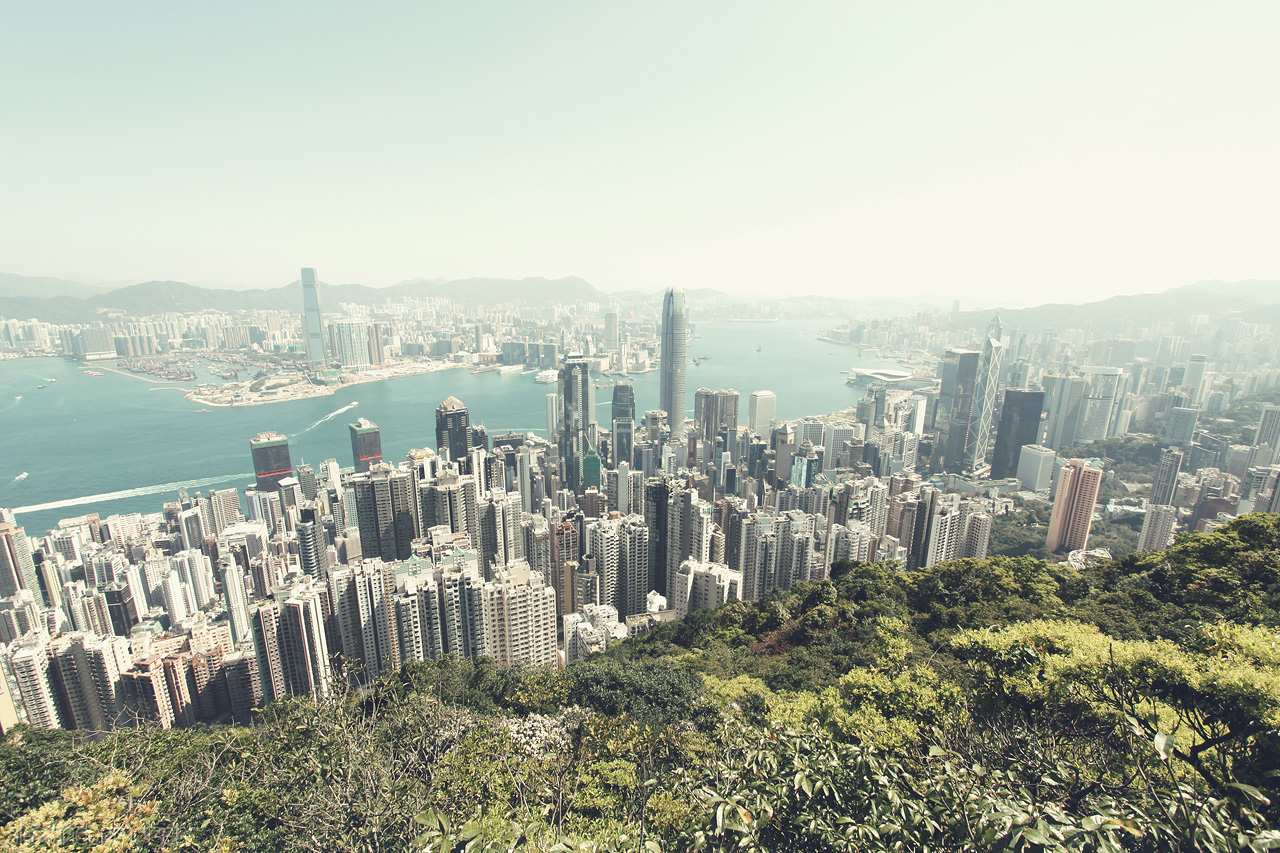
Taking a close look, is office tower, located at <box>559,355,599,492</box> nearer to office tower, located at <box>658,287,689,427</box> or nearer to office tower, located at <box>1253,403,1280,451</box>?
office tower, located at <box>658,287,689,427</box>

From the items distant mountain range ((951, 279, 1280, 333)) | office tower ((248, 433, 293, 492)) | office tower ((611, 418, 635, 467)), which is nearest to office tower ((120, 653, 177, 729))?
office tower ((248, 433, 293, 492))

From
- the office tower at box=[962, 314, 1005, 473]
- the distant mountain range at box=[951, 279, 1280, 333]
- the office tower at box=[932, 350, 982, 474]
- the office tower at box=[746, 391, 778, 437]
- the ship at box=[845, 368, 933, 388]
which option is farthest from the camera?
the ship at box=[845, 368, 933, 388]

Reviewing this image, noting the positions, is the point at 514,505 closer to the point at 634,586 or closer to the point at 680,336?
the point at 634,586

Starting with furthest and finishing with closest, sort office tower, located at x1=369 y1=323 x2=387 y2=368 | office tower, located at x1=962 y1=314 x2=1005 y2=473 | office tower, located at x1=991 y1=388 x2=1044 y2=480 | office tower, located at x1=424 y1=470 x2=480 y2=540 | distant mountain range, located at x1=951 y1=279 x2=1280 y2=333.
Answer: office tower, located at x1=369 y1=323 x2=387 y2=368
distant mountain range, located at x1=951 y1=279 x2=1280 y2=333
office tower, located at x1=962 y1=314 x2=1005 y2=473
office tower, located at x1=991 y1=388 x2=1044 y2=480
office tower, located at x1=424 y1=470 x2=480 y2=540

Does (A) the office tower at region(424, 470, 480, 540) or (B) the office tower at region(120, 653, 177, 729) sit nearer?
(B) the office tower at region(120, 653, 177, 729)

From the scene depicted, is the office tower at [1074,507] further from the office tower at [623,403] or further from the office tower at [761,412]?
the office tower at [623,403]

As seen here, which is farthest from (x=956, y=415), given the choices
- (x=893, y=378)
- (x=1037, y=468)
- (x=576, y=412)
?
(x=576, y=412)
